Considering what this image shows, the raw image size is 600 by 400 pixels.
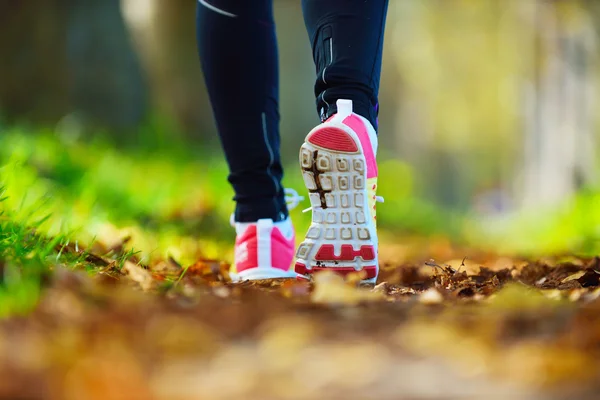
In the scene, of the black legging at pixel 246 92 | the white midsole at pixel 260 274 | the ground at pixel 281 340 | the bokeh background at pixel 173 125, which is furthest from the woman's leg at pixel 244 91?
the bokeh background at pixel 173 125

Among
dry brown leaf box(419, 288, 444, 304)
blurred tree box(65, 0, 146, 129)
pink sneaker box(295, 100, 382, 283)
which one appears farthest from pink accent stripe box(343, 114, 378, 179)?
blurred tree box(65, 0, 146, 129)

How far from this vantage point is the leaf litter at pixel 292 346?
754 mm

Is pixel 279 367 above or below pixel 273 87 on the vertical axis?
below

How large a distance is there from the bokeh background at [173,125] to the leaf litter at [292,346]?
4.18 feet

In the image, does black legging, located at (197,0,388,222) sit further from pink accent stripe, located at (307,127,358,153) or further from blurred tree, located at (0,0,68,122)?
blurred tree, located at (0,0,68,122)

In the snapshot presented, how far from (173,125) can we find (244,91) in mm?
4031

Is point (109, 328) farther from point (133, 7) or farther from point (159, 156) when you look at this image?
point (133, 7)

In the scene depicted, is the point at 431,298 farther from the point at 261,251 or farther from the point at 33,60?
the point at 33,60

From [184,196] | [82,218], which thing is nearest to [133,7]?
[184,196]

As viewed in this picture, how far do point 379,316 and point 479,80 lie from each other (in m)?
17.2

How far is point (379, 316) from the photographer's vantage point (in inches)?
43.2

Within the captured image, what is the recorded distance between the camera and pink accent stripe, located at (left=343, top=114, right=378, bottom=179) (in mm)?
1675

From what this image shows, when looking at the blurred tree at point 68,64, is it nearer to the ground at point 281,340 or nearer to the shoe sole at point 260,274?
the shoe sole at point 260,274

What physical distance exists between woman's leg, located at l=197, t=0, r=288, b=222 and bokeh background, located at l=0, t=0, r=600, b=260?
1.95ft
